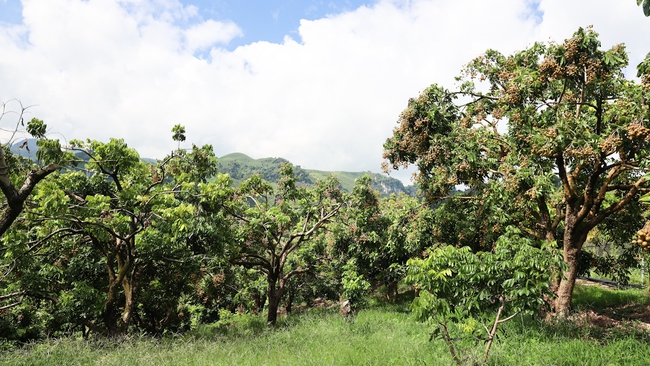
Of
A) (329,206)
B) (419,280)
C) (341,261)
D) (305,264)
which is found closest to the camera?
(419,280)

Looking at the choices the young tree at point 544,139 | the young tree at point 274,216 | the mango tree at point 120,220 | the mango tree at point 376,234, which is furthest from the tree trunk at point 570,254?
the mango tree at point 120,220

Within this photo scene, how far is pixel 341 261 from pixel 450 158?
9.34 metres

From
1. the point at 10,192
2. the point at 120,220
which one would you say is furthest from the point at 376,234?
the point at 10,192

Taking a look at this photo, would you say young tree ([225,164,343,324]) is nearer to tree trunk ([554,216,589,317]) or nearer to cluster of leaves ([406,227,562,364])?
cluster of leaves ([406,227,562,364])

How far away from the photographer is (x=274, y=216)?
42.8ft

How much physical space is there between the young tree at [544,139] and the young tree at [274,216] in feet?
14.4

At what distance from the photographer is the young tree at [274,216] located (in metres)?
13.3

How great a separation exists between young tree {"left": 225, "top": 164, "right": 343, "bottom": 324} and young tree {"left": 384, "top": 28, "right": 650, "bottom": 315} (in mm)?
4374

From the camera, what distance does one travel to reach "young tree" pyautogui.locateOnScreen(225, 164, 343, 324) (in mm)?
13320

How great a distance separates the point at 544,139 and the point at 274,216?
9.19 metres

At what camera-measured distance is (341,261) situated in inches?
715

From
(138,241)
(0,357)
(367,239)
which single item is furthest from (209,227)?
(367,239)

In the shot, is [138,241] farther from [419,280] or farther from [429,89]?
[429,89]

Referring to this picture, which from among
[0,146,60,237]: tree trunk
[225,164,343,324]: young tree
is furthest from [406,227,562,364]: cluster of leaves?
[225,164,343,324]: young tree
